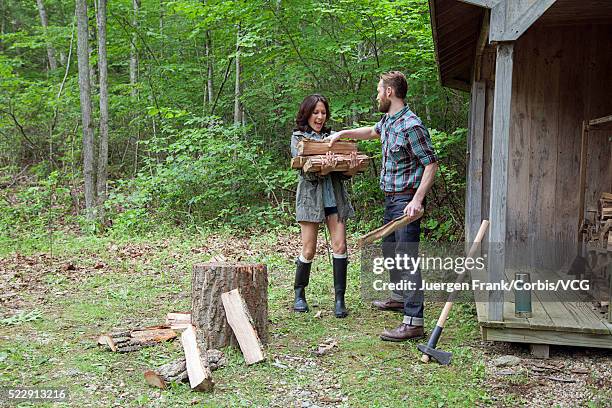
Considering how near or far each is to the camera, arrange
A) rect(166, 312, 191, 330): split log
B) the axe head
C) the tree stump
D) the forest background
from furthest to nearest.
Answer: the forest background
rect(166, 312, 191, 330): split log
the tree stump
the axe head

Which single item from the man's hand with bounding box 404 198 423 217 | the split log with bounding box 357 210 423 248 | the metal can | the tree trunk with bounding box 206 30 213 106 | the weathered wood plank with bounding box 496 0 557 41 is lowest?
the metal can

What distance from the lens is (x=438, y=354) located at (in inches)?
162

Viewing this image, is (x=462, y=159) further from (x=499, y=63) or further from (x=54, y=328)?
(x=54, y=328)

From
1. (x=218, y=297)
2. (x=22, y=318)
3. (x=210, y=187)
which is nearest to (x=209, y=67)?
(x=210, y=187)

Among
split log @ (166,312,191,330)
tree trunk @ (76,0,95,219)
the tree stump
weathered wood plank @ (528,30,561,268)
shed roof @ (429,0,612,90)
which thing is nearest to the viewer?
the tree stump

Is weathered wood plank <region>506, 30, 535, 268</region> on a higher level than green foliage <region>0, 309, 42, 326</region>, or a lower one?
higher

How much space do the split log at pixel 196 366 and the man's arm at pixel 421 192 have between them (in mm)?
1888

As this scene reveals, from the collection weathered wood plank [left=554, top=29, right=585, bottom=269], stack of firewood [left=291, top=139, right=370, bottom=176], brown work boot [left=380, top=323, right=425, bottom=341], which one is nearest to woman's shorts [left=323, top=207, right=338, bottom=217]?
stack of firewood [left=291, top=139, right=370, bottom=176]

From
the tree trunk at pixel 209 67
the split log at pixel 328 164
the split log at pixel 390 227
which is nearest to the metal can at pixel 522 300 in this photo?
the split log at pixel 390 227

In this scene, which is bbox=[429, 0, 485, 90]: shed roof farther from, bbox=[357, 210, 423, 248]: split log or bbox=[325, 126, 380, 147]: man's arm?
bbox=[357, 210, 423, 248]: split log

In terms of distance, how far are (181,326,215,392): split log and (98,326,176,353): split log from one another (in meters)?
0.48

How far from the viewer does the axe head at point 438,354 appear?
4098mm

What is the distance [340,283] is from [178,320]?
1.50 meters

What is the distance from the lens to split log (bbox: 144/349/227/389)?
3.65m
